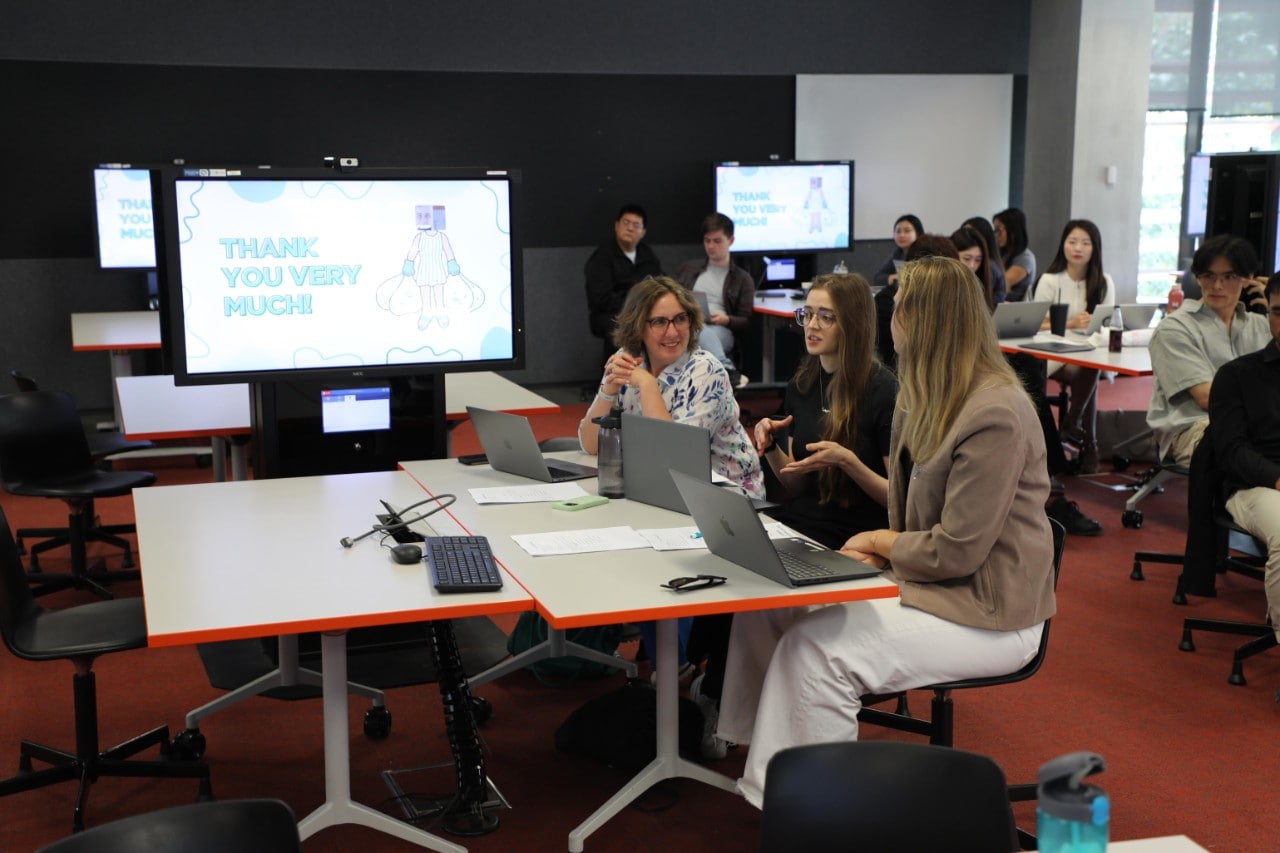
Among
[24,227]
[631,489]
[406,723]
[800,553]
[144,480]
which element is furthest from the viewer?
[24,227]

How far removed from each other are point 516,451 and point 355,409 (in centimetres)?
73

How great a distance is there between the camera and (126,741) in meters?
3.57

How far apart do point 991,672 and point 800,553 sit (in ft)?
1.65

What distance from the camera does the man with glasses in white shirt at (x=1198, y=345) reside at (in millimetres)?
5094

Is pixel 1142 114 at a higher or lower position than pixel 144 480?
higher

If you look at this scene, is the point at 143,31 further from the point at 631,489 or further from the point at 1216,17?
the point at 1216,17

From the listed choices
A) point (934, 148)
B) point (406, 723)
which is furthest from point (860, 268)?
point (406, 723)

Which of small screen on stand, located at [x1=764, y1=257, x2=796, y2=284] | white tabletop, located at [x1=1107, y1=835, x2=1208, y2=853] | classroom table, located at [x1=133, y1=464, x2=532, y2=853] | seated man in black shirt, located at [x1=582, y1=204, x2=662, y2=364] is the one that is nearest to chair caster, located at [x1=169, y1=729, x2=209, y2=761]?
classroom table, located at [x1=133, y1=464, x2=532, y2=853]

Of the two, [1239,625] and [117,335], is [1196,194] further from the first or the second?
[117,335]

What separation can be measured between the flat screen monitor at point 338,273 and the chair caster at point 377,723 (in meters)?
1.02

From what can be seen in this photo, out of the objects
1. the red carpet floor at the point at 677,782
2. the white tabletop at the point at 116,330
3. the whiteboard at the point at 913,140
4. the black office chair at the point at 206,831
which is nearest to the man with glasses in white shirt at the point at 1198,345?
the red carpet floor at the point at 677,782

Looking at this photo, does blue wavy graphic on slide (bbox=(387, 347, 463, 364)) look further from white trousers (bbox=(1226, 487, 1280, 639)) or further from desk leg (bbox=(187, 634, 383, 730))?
white trousers (bbox=(1226, 487, 1280, 639))

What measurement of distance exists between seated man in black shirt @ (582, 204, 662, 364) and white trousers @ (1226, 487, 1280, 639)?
5239mm

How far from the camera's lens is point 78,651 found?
3.12m
